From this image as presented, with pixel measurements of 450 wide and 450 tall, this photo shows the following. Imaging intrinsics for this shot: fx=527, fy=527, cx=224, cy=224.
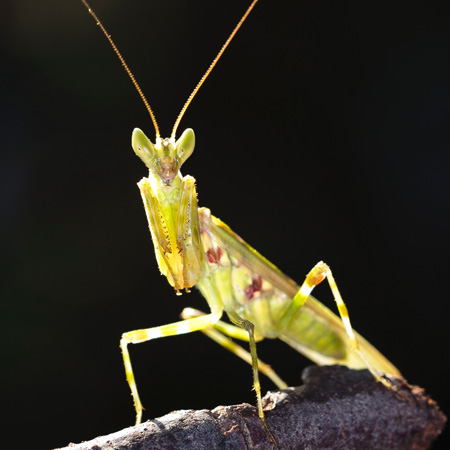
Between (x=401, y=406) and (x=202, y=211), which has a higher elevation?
(x=202, y=211)

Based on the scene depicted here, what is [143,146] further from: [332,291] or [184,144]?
[332,291]

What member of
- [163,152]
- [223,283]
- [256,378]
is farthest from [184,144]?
[256,378]

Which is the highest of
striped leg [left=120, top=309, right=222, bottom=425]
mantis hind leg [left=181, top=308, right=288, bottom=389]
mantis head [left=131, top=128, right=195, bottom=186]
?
mantis head [left=131, top=128, right=195, bottom=186]

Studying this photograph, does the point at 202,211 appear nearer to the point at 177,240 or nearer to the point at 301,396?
the point at 177,240

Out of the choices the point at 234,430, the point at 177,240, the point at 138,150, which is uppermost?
the point at 138,150

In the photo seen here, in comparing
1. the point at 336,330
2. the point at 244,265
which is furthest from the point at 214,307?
the point at 336,330

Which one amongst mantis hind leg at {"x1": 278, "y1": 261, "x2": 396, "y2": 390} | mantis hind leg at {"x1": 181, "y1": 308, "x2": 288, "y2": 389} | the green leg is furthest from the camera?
mantis hind leg at {"x1": 181, "y1": 308, "x2": 288, "y2": 389}

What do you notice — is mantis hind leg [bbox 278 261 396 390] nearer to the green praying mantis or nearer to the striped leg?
the green praying mantis

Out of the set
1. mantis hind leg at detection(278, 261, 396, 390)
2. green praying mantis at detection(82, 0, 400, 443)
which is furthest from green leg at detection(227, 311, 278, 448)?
mantis hind leg at detection(278, 261, 396, 390)

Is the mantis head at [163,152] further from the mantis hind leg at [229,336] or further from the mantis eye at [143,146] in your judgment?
the mantis hind leg at [229,336]
